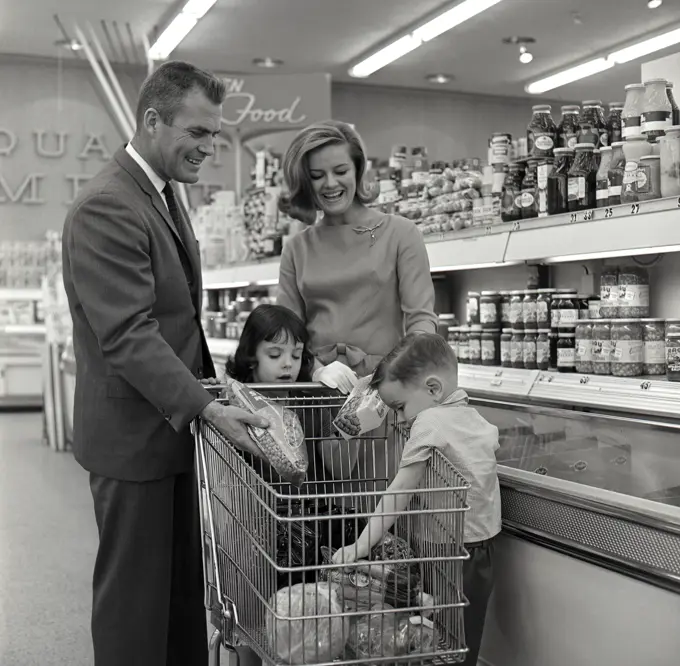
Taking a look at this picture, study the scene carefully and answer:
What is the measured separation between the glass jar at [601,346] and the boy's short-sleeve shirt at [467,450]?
3.01 ft

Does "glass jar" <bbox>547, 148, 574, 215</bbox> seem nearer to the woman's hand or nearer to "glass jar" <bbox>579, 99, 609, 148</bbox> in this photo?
"glass jar" <bbox>579, 99, 609, 148</bbox>

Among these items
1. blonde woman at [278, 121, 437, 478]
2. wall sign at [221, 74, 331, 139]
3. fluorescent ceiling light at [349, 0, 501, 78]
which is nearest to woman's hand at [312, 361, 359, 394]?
blonde woman at [278, 121, 437, 478]

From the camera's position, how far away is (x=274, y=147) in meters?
6.75

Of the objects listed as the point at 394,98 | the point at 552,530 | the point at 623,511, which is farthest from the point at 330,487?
the point at 394,98

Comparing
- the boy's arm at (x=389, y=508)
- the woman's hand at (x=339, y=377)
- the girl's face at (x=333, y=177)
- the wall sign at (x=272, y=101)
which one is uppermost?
the wall sign at (x=272, y=101)

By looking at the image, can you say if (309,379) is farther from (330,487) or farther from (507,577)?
(507,577)

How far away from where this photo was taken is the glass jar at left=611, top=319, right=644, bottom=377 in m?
2.72

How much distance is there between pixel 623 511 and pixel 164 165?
1.22m

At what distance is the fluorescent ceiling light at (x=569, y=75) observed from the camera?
10.1 m

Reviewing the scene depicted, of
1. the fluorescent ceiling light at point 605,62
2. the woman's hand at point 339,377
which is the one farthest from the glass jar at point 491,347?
the fluorescent ceiling light at point 605,62

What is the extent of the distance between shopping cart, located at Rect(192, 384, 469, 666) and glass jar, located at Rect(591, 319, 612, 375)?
107cm

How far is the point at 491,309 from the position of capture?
338cm

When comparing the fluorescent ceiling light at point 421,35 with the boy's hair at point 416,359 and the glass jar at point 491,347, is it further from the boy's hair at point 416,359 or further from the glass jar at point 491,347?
the boy's hair at point 416,359

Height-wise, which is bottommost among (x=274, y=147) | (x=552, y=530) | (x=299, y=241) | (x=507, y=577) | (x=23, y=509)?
(x=23, y=509)
